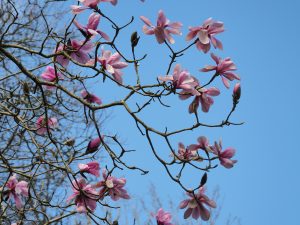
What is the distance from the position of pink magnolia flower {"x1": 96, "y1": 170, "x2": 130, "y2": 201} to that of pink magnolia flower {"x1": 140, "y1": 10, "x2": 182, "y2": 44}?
68 cm

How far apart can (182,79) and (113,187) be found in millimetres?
629

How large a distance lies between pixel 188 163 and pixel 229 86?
0.40 metres

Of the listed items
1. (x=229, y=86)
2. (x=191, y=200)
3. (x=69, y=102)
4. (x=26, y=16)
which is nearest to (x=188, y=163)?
(x=191, y=200)

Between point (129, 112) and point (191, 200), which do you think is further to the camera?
point (191, 200)

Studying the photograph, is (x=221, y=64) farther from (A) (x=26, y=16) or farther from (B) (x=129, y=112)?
(A) (x=26, y=16)

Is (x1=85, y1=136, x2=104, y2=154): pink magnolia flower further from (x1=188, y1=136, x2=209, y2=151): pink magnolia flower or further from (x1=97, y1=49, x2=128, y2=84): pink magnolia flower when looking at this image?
(x1=188, y1=136, x2=209, y2=151): pink magnolia flower

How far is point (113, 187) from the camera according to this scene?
2504 mm

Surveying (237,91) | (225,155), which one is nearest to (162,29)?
(237,91)

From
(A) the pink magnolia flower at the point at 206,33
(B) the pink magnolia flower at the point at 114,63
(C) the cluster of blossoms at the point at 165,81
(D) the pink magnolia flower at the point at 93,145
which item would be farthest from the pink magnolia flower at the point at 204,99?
(D) the pink magnolia flower at the point at 93,145

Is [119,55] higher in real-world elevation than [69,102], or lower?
lower

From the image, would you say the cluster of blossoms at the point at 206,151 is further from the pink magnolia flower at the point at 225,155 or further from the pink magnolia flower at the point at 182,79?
the pink magnolia flower at the point at 182,79

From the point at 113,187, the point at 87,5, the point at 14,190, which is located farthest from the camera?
the point at 14,190

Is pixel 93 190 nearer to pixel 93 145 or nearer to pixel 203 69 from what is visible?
pixel 93 145

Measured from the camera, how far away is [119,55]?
2381mm
